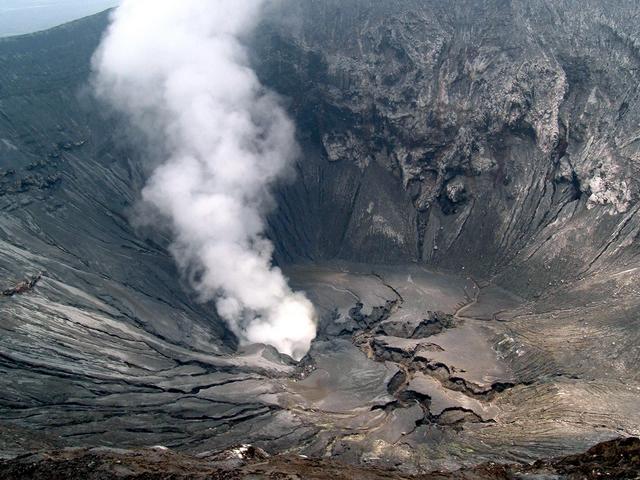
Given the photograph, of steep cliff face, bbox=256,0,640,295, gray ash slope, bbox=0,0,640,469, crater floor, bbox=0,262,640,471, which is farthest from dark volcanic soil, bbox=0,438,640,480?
steep cliff face, bbox=256,0,640,295

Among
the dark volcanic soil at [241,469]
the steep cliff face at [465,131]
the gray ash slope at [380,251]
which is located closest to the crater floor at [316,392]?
the gray ash slope at [380,251]

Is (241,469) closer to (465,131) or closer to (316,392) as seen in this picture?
(316,392)

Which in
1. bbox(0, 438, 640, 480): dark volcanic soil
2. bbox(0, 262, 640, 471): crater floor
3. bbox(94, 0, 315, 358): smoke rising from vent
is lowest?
bbox(0, 438, 640, 480): dark volcanic soil

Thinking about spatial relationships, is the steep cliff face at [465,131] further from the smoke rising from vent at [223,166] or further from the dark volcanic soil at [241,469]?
the dark volcanic soil at [241,469]

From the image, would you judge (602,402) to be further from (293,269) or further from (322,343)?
(293,269)

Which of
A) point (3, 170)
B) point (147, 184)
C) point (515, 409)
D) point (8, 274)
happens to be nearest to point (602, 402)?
point (515, 409)

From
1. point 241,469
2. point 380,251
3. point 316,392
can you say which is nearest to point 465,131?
point 380,251

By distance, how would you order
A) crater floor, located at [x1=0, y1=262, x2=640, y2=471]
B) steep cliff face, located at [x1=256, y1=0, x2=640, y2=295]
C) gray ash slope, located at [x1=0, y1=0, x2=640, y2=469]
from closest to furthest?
1. crater floor, located at [x1=0, y1=262, x2=640, y2=471]
2. gray ash slope, located at [x1=0, y1=0, x2=640, y2=469]
3. steep cliff face, located at [x1=256, y1=0, x2=640, y2=295]

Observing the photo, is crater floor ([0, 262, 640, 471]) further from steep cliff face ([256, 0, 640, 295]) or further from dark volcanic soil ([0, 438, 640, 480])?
steep cliff face ([256, 0, 640, 295])
